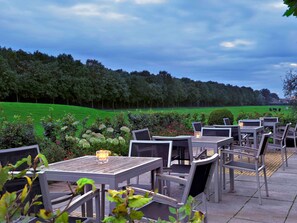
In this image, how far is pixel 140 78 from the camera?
71625 millimetres

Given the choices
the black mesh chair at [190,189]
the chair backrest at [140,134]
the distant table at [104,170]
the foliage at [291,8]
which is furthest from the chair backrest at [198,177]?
the chair backrest at [140,134]

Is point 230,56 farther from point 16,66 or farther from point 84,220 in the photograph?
point 16,66

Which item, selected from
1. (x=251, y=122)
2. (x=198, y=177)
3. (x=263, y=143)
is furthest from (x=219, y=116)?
(x=198, y=177)

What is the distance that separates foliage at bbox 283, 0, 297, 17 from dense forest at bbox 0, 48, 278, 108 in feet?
110

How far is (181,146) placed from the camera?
170 inches

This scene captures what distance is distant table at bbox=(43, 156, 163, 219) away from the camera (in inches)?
102

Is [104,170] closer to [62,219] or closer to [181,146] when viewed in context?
[181,146]

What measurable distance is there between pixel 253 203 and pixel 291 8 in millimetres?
3125

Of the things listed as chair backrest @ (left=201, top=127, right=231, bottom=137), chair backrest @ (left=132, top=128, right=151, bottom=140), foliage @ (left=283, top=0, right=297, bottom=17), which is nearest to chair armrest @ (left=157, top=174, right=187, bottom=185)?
foliage @ (left=283, top=0, right=297, bottom=17)

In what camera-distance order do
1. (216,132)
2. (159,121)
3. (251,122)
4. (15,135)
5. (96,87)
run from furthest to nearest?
(96,87) < (159,121) < (251,122) < (216,132) < (15,135)

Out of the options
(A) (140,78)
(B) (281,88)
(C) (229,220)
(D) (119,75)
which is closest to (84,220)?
(C) (229,220)

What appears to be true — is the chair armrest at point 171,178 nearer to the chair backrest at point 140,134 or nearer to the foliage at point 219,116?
the chair backrest at point 140,134

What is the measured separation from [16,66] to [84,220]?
51936 mm

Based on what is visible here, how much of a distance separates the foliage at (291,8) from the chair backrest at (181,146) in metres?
2.61
